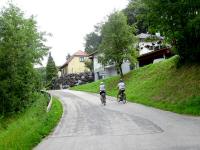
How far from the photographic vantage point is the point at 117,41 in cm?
5444

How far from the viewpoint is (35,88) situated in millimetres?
40812

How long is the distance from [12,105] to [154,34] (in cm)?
1363

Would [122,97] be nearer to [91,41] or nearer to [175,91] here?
[175,91]

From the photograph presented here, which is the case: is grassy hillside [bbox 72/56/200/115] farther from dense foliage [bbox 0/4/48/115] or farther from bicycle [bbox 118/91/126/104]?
dense foliage [bbox 0/4/48/115]

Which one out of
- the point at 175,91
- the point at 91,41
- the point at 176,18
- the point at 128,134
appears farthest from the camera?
the point at 91,41

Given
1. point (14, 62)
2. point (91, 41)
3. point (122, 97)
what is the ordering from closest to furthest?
point (122, 97) → point (14, 62) → point (91, 41)

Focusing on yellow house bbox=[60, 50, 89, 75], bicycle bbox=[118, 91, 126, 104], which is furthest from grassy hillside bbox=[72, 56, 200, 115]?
yellow house bbox=[60, 50, 89, 75]

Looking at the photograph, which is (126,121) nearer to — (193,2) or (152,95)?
(193,2)

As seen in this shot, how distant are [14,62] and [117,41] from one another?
69.8 ft

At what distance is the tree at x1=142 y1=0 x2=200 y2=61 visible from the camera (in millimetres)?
24156

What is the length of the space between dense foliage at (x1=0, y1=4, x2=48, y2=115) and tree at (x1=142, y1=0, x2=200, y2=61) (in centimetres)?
1306

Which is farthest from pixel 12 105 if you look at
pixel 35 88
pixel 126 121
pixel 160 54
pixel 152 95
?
pixel 160 54

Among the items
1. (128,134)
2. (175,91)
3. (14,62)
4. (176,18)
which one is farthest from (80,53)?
(128,134)

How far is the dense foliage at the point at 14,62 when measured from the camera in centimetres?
3559
